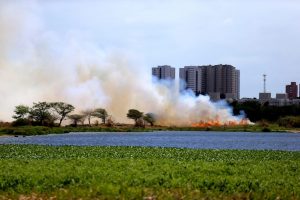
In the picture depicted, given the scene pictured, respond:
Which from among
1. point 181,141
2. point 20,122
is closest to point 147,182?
point 181,141

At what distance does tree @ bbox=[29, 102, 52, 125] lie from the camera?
192 metres

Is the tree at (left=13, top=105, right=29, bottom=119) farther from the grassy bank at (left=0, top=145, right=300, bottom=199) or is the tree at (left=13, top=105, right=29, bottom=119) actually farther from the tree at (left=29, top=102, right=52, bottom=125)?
the grassy bank at (left=0, top=145, right=300, bottom=199)

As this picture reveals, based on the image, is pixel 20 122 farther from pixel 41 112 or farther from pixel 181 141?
pixel 181 141

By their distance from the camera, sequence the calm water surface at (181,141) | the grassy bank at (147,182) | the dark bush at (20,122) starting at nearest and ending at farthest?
the grassy bank at (147,182) → the calm water surface at (181,141) → the dark bush at (20,122)

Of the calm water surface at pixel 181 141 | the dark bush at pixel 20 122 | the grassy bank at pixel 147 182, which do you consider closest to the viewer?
the grassy bank at pixel 147 182

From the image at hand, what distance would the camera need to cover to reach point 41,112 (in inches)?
7584

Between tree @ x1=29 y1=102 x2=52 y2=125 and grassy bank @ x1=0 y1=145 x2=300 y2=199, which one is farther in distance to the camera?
tree @ x1=29 y1=102 x2=52 y2=125

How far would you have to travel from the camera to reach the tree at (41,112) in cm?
19212

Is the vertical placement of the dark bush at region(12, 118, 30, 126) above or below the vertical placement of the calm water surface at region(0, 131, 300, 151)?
above

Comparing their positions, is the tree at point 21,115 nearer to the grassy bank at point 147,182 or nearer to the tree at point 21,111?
the tree at point 21,111

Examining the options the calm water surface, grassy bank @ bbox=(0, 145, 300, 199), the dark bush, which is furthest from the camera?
the dark bush

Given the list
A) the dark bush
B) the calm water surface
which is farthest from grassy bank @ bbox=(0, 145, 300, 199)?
the dark bush

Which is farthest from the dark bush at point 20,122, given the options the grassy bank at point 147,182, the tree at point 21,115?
the grassy bank at point 147,182

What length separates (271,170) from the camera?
29812 mm
